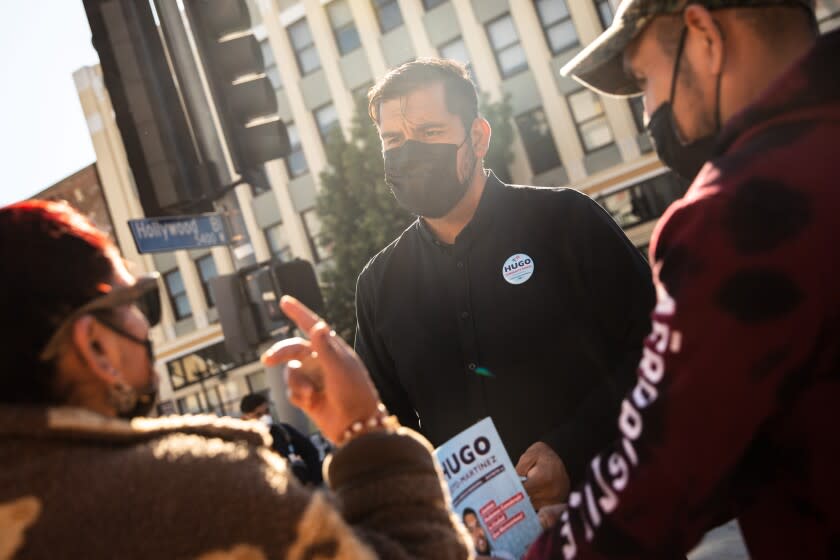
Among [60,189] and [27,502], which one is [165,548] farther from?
[60,189]

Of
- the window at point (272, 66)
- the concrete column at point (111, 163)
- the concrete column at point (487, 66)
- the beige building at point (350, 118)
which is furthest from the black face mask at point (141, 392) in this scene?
the concrete column at point (111, 163)

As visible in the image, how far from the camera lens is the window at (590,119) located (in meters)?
21.8

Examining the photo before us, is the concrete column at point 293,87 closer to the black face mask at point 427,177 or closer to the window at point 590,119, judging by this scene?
the window at point 590,119

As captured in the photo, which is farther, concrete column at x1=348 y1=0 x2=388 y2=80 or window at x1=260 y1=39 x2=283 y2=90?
window at x1=260 y1=39 x2=283 y2=90

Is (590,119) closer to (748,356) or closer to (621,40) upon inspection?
(621,40)

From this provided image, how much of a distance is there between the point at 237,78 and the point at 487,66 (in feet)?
57.7

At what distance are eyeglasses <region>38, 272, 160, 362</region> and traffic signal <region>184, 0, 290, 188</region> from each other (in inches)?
191

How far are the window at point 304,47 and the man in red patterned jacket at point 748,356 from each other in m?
26.1

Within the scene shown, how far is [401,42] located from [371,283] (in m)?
22.7

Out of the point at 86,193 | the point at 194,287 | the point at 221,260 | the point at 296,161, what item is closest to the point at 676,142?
the point at 296,161

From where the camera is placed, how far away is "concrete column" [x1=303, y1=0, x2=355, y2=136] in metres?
25.4

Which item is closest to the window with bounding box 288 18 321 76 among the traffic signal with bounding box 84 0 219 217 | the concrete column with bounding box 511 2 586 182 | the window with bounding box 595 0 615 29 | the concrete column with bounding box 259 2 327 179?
the concrete column with bounding box 259 2 327 179

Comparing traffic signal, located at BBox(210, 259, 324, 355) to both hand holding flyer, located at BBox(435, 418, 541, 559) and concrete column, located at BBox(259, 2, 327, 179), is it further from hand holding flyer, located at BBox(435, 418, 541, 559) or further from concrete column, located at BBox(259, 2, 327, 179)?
concrete column, located at BBox(259, 2, 327, 179)

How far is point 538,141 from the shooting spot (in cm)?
2269
